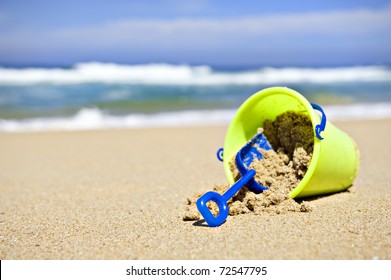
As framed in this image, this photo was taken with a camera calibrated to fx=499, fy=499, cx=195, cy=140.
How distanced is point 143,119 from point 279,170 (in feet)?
22.9

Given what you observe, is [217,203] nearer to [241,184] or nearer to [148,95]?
[241,184]

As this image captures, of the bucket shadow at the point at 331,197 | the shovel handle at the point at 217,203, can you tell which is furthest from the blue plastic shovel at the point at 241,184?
the bucket shadow at the point at 331,197

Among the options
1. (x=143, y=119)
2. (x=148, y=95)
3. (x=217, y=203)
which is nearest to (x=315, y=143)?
(x=217, y=203)

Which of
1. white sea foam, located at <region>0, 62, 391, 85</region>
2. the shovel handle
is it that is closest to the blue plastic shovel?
the shovel handle

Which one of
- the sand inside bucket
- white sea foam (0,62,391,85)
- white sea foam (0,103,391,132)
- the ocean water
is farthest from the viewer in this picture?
white sea foam (0,62,391,85)

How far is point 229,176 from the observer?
3635 millimetres

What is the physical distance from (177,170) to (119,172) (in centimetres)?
63

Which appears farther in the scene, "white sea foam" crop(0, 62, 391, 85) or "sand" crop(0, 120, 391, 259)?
"white sea foam" crop(0, 62, 391, 85)

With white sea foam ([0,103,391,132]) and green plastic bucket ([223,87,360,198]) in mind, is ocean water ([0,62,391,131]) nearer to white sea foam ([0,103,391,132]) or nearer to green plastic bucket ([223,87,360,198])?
white sea foam ([0,103,391,132])

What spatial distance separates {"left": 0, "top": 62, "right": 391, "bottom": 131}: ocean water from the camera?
1027 cm

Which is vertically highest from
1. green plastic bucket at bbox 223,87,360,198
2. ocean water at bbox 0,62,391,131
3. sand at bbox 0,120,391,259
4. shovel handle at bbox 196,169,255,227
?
green plastic bucket at bbox 223,87,360,198

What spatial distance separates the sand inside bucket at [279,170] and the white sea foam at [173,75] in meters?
15.4

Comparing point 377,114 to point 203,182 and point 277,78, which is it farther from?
point 277,78
